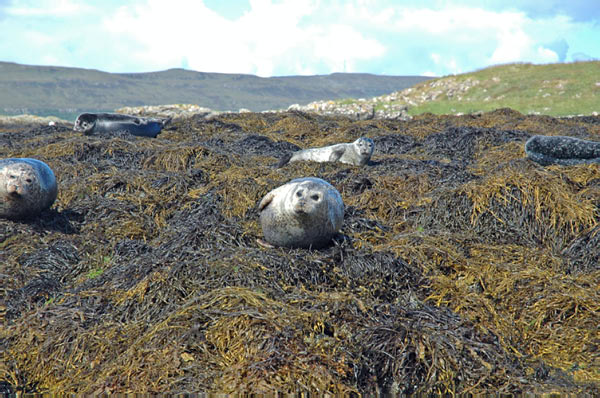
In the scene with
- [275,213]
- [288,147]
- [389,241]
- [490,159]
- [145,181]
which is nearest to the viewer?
[275,213]

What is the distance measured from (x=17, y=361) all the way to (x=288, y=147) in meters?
8.44

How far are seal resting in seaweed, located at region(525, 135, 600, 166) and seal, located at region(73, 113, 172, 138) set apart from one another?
8.92 meters

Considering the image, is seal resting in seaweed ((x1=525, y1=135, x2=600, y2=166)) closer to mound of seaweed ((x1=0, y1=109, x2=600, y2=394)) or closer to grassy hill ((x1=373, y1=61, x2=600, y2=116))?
mound of seaweed ((x1=0, y1=109, x2=600, y2=394))

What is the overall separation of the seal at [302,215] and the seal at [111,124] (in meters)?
8.65

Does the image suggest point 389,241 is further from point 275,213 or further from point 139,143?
point 139,143

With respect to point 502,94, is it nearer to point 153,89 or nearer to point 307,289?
point 307,289

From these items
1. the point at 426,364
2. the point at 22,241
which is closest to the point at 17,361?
the point at 22,241

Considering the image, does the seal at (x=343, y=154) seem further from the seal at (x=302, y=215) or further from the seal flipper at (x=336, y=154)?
the seal at (x=302, y=215)

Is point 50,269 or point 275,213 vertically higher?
point 275,213

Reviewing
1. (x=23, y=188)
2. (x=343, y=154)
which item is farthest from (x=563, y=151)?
(x=23, y=188)

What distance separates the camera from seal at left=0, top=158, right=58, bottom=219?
18.3ft

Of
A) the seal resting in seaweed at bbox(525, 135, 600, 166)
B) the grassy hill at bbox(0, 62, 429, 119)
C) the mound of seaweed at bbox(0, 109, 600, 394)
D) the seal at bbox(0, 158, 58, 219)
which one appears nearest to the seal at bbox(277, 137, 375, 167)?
the mound of seaweed at bbox(0, 109, 600, 394)

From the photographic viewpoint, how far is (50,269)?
16.4 ft

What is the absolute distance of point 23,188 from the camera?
557 cm
